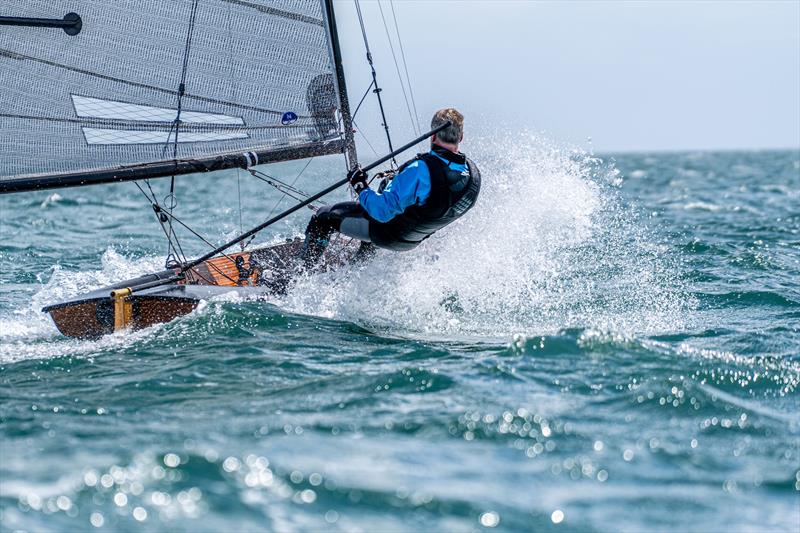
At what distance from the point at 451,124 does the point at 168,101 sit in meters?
1.71

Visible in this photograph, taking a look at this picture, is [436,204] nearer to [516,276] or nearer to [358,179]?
[358,179]

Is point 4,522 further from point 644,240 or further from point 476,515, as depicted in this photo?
point 644,240

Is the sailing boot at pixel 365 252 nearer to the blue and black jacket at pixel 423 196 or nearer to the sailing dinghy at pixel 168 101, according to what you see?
the sailing dinghy at pixel 168 101

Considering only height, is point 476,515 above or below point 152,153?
below

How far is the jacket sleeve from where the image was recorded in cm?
530

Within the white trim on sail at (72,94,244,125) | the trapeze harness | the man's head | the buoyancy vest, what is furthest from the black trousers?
the white trim on sail at (72,94,244,125)

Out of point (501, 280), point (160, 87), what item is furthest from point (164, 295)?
point (501, 280)

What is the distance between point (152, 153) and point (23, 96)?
2.50 ft

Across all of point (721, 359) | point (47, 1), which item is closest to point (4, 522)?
point (721, 359)

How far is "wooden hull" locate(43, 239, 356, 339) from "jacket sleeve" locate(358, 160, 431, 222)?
0.64 m

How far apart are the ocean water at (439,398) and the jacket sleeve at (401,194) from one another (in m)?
0.61

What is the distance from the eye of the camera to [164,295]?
513cm

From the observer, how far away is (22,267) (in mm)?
8219

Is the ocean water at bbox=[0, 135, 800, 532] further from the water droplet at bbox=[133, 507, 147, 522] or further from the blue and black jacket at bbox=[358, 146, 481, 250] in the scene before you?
the blue and black jacket at bbox=[358, 146, 481, 250]
